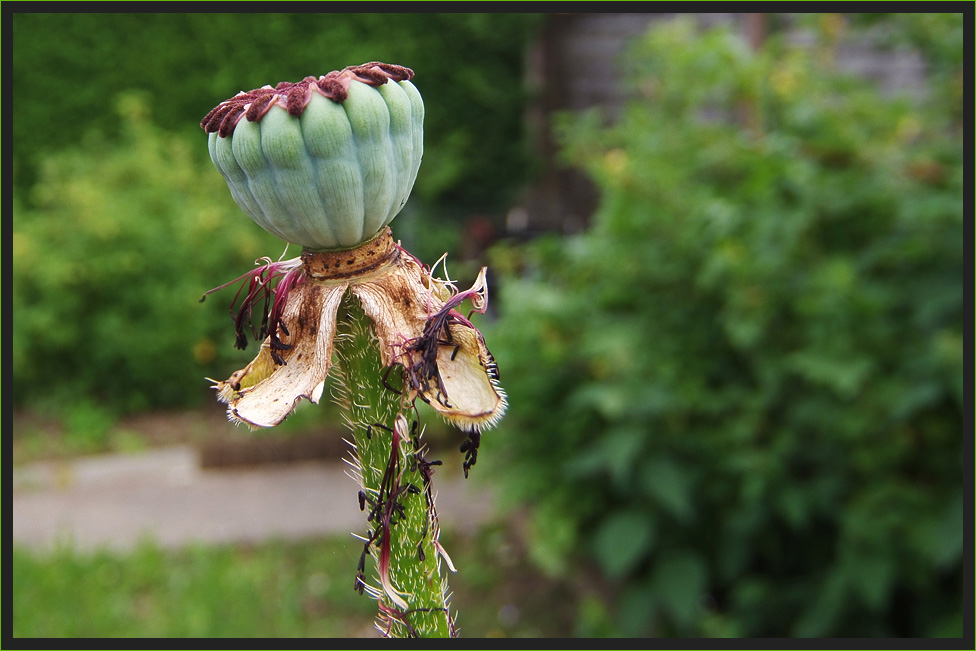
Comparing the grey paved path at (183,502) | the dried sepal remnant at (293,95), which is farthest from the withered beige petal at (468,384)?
the grey paved path at (183,502)

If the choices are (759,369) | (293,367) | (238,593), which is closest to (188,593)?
(238,593)

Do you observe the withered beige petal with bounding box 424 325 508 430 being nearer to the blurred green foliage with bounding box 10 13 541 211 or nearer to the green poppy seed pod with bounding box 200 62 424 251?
the green poppy seed pod with bounding box 200 62 424 251

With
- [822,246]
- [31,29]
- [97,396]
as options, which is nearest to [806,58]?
[822,246]

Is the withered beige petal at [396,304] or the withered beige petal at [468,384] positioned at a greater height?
the withered beige petal at [396,304]

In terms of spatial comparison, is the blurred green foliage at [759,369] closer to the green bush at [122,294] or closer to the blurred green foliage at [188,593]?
the blurred green foliage at [188,593]

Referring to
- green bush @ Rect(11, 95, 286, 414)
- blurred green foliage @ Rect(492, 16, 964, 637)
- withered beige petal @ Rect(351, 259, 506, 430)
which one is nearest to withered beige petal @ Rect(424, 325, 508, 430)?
withered beige petal @ Rect(351, 259, 506, 430)

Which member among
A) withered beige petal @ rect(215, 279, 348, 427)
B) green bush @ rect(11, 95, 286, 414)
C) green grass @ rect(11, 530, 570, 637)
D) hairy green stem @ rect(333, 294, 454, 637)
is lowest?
green grass @ rect(11, 530, 570, 637)

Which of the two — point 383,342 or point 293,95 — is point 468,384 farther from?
point 293,95
